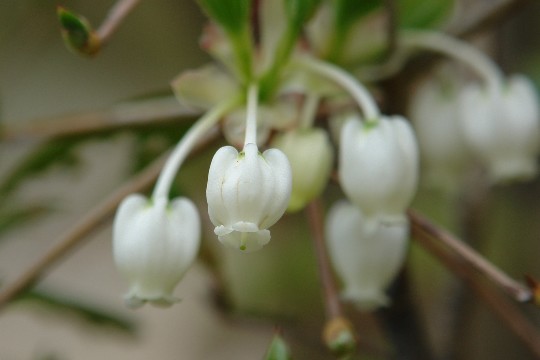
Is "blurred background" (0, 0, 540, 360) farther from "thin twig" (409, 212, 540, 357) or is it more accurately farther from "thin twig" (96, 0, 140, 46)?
"thin twig" (96, 0, 140, 46)

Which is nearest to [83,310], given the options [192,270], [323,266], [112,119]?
[112,119]

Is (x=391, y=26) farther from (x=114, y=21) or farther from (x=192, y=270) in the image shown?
(x=192, y=270)

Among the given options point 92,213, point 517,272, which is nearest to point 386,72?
point 92,213

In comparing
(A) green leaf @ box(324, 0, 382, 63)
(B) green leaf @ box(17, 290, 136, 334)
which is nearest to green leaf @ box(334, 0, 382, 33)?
(A) green leaf @ box(324, 0, 382, 63)

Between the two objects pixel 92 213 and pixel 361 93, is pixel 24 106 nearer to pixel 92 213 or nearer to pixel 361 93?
pixel 92 213

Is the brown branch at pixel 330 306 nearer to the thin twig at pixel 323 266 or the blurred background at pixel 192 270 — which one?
the thin twig at pixel 323 266

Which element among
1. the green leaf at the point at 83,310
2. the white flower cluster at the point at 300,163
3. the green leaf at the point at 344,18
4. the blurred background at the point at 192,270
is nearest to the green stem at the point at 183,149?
the white flower cluster at the point at 300,163
